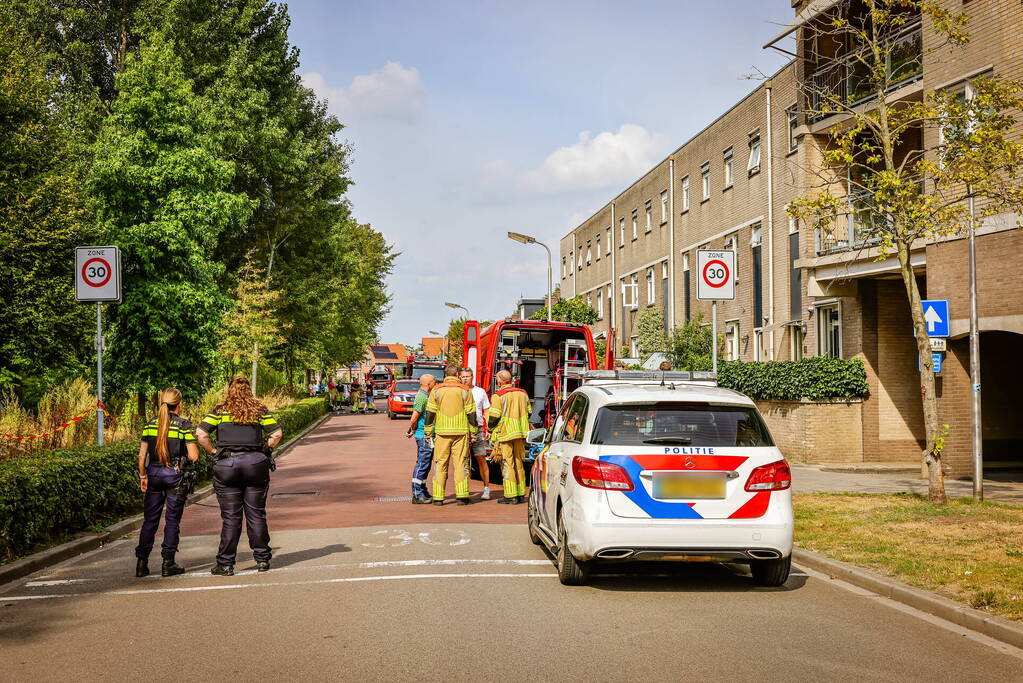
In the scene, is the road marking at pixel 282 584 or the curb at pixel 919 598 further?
the road marking at pixel 282 584

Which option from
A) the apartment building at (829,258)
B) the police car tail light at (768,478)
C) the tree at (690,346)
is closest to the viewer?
the police car tail light at (768,478)

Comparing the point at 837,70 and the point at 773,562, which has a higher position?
the point at 837,70

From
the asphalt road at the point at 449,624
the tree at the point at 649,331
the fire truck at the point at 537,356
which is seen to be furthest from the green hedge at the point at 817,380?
the tree at the point at 649,331

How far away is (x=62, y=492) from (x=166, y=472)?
7.06 feet

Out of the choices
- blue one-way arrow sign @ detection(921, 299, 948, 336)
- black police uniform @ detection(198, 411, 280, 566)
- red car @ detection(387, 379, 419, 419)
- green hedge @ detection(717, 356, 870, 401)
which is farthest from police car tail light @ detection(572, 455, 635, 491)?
red car @ detection(387, 379, 419, 419)

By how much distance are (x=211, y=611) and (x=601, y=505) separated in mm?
3016

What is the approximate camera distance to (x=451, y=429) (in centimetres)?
1368

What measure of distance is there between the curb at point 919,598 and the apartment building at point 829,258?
5.41 meters

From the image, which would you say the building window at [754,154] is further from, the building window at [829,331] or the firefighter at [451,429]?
the firefighter at [451,429]

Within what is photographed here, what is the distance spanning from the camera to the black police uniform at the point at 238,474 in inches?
345

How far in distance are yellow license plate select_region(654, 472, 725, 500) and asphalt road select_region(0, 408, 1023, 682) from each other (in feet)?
2.66

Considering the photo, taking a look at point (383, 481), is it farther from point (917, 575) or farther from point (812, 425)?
point (917, 575)

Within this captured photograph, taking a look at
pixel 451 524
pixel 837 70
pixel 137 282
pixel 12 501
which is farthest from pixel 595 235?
pixel 12 501

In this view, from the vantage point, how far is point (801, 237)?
25641 mm
